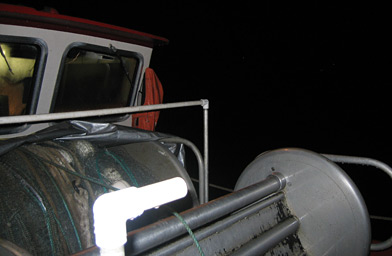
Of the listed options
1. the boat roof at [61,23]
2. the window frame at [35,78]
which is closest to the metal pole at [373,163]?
the boat roof at [61,23]

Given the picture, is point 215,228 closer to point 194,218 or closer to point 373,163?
point 194,218

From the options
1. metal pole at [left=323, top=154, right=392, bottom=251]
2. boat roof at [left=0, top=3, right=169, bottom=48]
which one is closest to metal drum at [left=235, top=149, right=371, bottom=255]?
metal pole at [left=323, top=154, right=392, bottom=251]

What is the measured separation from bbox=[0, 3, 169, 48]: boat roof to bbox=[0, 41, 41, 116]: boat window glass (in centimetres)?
18

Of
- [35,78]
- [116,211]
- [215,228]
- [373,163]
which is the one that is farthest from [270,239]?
[35,78]

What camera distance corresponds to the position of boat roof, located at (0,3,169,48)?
6.48 ft

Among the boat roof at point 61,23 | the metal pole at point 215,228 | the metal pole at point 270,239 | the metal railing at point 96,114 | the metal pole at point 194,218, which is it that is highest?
the boat roof at point 61,23

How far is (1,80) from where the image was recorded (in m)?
2.15

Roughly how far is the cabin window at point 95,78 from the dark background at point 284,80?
4.58 metres

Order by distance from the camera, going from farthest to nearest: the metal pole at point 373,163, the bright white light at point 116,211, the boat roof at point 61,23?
the boat roof at point 61,23 < the metal pole at point 373,163 < the bright white light at point 116,211

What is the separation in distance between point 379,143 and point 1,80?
1356 cm

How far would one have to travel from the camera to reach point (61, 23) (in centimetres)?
220

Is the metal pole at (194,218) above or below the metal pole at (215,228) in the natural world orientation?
above

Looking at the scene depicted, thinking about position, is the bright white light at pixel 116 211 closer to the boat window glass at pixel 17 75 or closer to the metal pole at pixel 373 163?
the metal pole at pixel 373 163

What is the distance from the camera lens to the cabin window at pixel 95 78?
2.51m
